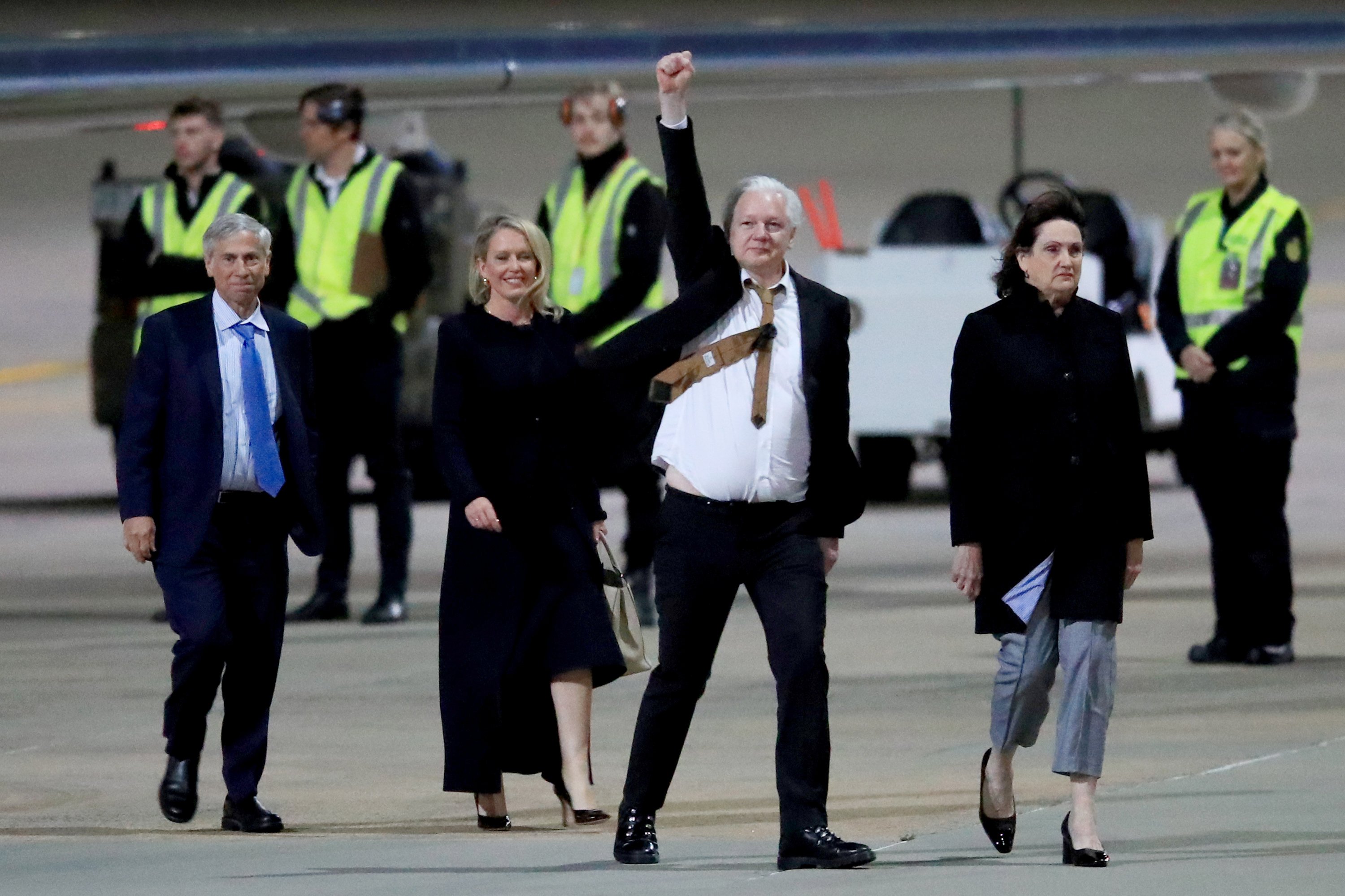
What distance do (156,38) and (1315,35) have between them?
5.13 meters

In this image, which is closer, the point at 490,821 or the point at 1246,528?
the point at 490,821

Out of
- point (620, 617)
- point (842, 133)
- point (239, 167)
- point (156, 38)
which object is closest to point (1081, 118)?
point (842, 133)

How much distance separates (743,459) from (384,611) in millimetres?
5120

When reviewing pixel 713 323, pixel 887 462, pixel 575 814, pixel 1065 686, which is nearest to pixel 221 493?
pixel 575 814

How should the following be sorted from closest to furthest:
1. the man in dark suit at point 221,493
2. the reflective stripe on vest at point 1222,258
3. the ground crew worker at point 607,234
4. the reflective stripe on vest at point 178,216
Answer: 1. the man in dark suit at point 221,493
2. the reflective stripe on vest at point 1222,258
3. the ground crew worker at point 607,234
4. the reflective stripe on vest at point 178,216

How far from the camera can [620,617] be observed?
764cm

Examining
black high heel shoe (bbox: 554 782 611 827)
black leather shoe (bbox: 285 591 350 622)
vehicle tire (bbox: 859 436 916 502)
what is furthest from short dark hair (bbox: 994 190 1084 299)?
vehicle tire (bbox: 859 436 916 502)

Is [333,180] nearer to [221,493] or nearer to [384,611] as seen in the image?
[384,611]

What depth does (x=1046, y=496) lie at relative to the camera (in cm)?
663

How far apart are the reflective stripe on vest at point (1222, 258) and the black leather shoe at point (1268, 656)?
3.41 ft

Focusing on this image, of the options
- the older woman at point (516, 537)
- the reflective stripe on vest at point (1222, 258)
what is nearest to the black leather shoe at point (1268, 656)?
the reflective stripe on vest at point (1222, 258)

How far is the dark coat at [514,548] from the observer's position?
7.42 meters

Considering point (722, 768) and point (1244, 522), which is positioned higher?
point (1244, 522)

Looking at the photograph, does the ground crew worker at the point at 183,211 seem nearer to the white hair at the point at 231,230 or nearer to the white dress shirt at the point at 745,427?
the white hair at the point at 231,230
